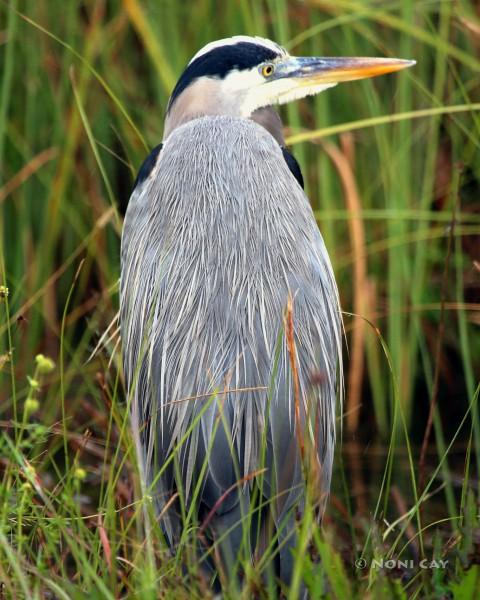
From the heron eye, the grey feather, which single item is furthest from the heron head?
the grey feather

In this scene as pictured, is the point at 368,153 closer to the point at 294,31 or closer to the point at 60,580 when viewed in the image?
the point at 294,31

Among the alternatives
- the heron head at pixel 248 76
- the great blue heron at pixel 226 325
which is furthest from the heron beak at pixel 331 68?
the great blue heron at pixel 226 325

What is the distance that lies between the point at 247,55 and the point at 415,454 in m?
1.46

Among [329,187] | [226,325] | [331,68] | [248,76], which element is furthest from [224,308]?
[329,187]

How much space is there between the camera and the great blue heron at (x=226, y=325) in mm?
2100

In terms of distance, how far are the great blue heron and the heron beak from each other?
0.29 m

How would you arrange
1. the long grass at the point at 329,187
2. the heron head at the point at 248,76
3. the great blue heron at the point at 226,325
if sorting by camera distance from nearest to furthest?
the great blue heron at the point at 226,325 → the heron head at the point at 248,76 → the long grass at the point at 329,187

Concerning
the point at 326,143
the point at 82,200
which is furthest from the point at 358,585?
the point at 82,200

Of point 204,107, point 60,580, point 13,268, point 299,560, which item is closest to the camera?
point 299,560

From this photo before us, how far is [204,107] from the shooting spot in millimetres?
2848

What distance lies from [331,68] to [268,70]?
18 centimetres

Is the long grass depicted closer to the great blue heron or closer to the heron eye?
the heron eye

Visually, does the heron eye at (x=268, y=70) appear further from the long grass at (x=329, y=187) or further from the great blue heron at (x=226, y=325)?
the long grass at (x=329, y=187)

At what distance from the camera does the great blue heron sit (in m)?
2.10
